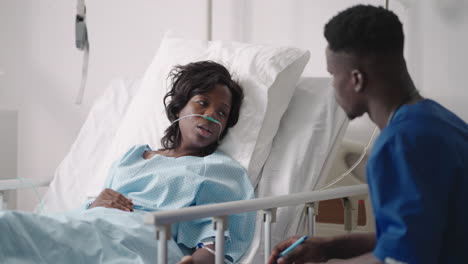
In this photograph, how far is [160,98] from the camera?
2227 mm

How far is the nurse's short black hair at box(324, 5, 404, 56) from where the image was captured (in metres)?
1.05

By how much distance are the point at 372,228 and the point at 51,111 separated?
1839 millimetres

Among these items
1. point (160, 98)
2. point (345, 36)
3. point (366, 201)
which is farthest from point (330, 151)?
point (345, 36)

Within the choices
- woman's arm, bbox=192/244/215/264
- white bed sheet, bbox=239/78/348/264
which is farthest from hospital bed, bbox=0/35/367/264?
woman's arm, bbox=192/244/215/264

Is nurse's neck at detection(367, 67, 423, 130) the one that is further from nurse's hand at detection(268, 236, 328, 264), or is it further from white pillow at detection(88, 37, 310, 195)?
white pillow at detection(88, 37, 310, 195)

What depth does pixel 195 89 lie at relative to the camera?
79.7 inches

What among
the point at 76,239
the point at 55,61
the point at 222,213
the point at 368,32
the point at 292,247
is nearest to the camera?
the point at 368,32

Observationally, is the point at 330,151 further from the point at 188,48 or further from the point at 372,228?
the point at 188,48

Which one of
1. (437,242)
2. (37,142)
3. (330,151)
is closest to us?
(437,242)

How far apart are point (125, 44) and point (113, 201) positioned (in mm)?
1367

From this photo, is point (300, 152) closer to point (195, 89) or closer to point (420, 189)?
point (195, 89)

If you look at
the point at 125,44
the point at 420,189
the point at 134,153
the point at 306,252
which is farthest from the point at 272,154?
the point at 125,44

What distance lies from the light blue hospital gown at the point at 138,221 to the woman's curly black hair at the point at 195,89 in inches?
3.9

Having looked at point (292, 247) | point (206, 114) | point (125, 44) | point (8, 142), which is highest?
point (125, 44)
